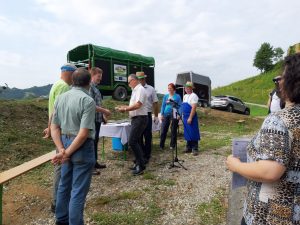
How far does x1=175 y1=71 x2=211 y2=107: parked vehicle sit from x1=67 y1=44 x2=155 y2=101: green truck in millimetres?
3807

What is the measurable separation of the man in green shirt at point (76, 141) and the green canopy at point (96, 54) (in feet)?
36.7

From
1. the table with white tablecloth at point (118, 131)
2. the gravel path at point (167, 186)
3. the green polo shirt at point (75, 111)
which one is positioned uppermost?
the green polo shirt at point (75, 111)

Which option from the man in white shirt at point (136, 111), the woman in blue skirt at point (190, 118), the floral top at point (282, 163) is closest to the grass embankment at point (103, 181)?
the man in white shirt at point (136, 111)

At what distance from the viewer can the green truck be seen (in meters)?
14.4

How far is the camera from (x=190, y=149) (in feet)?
26.3

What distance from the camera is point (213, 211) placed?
436cm

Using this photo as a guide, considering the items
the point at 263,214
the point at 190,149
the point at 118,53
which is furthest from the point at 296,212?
the point at 118,53

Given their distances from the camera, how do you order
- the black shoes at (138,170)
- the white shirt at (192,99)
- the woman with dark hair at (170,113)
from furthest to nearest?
the white shirt at (192,99)
the woman with dark hair at (170,113)
the black shoes at (138,170)

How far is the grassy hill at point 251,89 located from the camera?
54.2 meters

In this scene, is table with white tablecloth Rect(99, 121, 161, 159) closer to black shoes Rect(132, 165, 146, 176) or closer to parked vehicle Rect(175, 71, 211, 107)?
black shoes Rect(132, 165, 146, 176)

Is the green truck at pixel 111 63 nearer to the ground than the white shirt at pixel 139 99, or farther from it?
farther from it

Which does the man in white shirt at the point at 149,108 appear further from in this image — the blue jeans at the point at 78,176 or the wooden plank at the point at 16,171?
the blue jeans at the point at 78,176

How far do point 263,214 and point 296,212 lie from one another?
15 cm

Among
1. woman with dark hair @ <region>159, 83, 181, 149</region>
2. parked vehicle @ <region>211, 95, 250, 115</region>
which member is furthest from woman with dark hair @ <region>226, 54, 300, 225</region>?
parked vehicle @ <region>211, 95, 250, 115</region>
